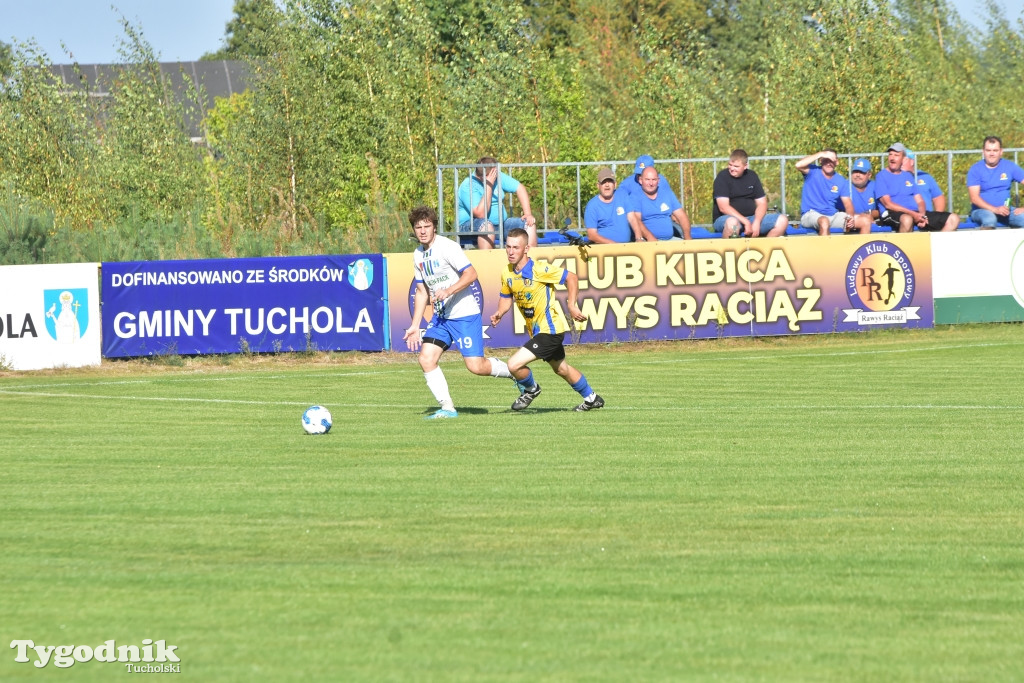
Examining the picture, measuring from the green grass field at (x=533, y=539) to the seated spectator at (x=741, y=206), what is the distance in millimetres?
7588

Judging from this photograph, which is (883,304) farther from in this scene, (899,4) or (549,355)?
(899,4)

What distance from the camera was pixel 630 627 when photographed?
667 centimetres

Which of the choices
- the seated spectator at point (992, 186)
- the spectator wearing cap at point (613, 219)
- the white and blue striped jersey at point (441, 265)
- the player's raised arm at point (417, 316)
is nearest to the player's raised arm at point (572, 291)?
the white and blue striped jersey at point (441, 265)

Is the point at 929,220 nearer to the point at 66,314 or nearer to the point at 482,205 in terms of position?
the point at 482,205

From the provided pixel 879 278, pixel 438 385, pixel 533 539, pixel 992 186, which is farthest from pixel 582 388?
pixel 992 186

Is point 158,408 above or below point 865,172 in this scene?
below

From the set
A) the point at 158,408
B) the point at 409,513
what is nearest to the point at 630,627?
the point at 409,513

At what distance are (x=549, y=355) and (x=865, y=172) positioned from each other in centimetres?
1126

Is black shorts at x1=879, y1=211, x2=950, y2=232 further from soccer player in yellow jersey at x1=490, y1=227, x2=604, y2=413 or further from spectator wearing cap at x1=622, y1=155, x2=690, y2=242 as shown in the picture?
soccer player in yellow jersey at x1=490, y1=227, x2=604, y2=413

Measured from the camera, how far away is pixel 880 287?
24203mm

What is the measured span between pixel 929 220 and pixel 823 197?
1801mm

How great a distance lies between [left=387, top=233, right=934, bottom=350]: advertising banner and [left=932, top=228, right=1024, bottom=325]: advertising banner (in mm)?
251

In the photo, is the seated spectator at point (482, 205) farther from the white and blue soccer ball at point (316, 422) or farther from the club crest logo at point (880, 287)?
the white and blue soccer ball at point (316, 422)

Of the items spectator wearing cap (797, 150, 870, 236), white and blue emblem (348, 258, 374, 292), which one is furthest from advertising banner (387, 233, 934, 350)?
white and blue emblem (348, 258, 374, 292)
